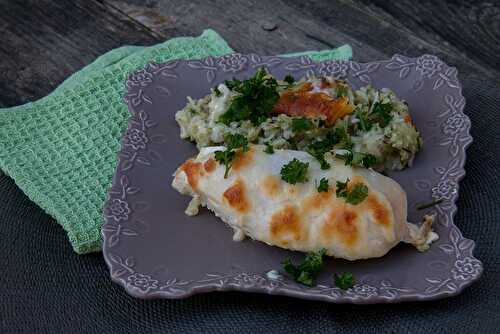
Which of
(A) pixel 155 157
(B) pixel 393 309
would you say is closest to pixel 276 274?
(B) pixel 393 309

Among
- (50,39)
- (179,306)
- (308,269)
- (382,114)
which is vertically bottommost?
(50,39)

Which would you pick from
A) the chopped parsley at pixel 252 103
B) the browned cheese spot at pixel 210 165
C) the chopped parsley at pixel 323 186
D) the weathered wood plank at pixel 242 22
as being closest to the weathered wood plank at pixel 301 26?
the weathered wood plank at pixel 242 22

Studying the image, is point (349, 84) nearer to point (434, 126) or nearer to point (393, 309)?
point (434, 126)

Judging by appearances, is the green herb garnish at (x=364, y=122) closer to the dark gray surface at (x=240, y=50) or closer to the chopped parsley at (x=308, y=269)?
the dark gray surface at (x=240, y=50)

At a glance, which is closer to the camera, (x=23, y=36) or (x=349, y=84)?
(x=349, y=84)

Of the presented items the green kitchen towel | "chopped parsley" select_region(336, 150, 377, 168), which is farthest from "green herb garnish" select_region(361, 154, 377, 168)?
the green kitchen towel

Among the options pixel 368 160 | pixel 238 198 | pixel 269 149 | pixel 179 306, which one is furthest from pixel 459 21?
pixel 179 306

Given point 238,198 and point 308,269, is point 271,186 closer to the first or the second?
point 238,198
